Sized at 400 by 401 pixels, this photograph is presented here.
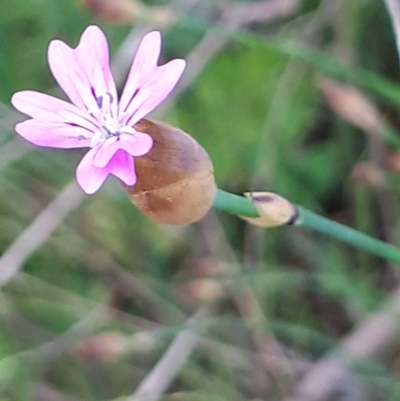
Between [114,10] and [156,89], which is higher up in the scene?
[114,10]

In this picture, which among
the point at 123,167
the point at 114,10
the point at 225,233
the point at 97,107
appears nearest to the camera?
the point at 123,167

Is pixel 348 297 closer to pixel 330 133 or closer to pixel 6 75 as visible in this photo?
pixel 330 133

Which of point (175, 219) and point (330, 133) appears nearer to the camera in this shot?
point (175, 219)

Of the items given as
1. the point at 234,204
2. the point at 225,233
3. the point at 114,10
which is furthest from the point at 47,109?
the point at 225,233

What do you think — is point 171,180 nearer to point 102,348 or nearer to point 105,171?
point 105,171

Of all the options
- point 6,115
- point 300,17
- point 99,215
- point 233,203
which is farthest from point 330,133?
point 233,203

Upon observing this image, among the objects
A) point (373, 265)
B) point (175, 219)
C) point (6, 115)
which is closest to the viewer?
point (175, 219)
